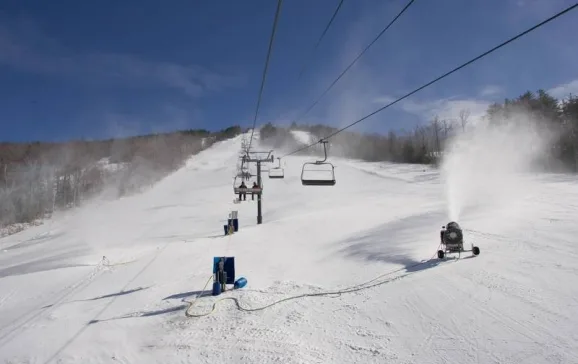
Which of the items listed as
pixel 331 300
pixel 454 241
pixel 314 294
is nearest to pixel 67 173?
pixel 314 294

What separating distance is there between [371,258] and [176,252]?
11050 mm

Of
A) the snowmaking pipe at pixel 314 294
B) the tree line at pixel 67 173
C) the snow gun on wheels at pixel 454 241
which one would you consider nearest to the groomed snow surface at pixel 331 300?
the snowmaking pipe at pixel 314 294

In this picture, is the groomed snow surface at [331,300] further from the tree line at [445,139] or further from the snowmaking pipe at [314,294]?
the tree line at [445,139]

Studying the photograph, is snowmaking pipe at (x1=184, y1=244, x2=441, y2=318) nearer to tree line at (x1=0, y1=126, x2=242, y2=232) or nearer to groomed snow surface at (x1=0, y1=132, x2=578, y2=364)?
groomed snow surface at (x1=0, y1=132, x2=578, y2=364)

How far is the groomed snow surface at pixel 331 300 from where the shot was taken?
718cm

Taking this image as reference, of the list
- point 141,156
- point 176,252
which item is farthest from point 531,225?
point 141,156

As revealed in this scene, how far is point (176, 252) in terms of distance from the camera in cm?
1931

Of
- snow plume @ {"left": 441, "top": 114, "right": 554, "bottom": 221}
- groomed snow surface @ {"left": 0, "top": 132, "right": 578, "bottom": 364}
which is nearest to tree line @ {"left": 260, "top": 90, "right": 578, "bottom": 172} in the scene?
snow plume @ {"left": 441, "top": 114, "right": 554, "bottom": 221}

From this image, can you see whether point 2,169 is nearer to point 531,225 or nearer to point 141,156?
point 141,156

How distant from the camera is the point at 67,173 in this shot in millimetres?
77250

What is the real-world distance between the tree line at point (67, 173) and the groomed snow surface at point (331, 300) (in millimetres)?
55316

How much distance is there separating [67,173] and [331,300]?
84971mm

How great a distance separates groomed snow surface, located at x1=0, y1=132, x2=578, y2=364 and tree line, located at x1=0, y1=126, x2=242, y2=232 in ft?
181

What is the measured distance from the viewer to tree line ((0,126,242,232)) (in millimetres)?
65125
